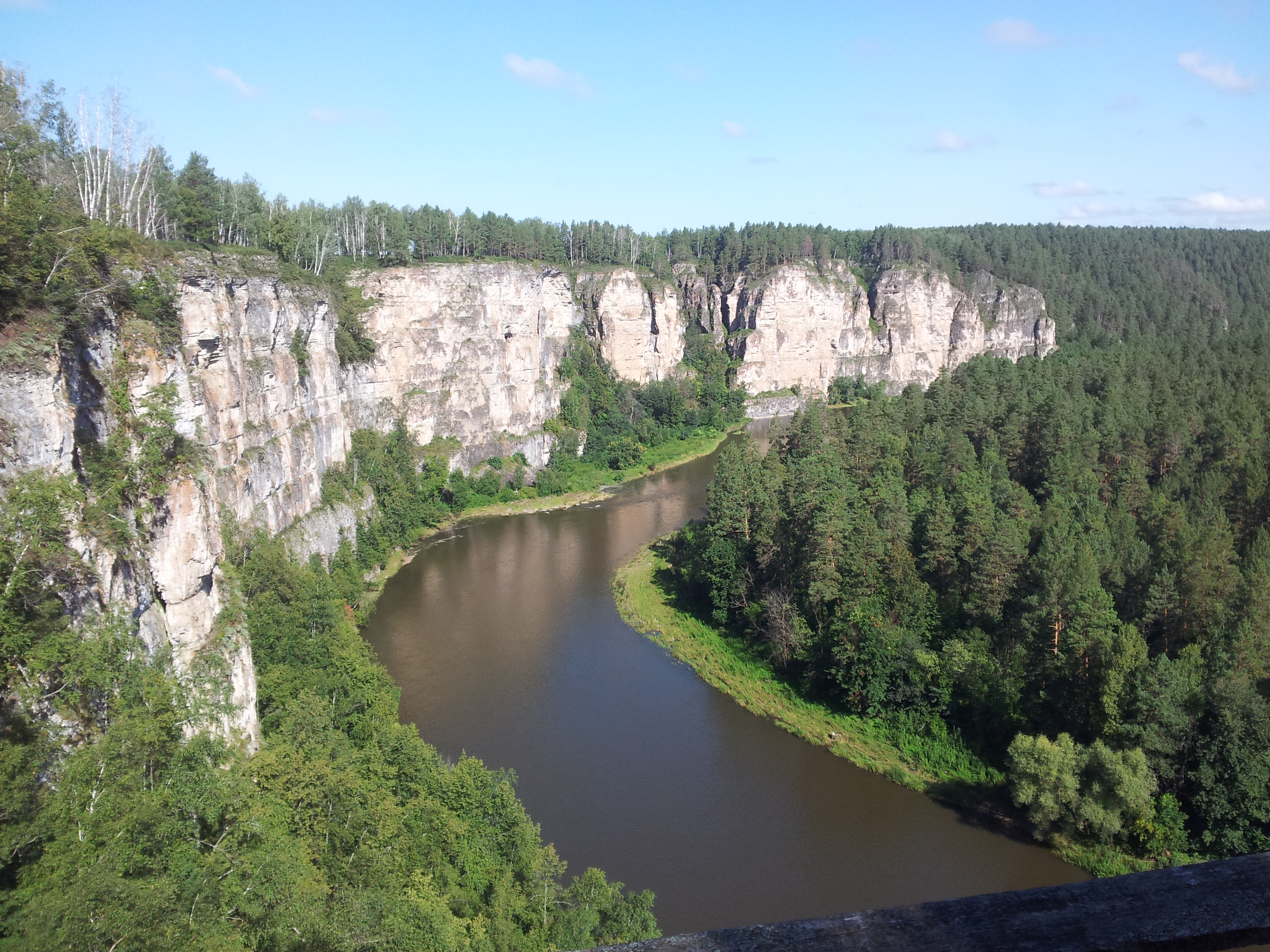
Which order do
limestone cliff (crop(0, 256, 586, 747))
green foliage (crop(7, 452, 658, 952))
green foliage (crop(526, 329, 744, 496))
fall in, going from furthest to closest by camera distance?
green foliage (crop(526, 329, 744, 496)) < limestone cliff (crop(0, 256, 586, 747)) < green foliage (crop(7, 452, 658, 952))

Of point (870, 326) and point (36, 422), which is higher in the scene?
point (870, 326)

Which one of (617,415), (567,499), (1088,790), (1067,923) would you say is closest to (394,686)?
(1088,790)

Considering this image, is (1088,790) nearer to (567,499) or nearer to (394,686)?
(394,686)

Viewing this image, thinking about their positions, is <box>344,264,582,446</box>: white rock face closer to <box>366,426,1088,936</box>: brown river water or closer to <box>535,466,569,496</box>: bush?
<box>535,466,569,496</box>: bush

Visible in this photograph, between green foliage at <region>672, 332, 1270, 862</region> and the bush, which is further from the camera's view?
the bush

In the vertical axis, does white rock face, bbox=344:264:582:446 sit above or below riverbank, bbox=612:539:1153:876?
above

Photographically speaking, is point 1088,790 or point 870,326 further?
point 870,326

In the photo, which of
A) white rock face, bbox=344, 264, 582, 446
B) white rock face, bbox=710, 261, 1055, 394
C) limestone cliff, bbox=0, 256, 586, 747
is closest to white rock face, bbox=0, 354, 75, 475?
limestone cliff, bbox=0, 256, 586, 747

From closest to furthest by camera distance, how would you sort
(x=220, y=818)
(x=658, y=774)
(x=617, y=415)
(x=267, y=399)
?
(x=220, y=818) < (x=658, y=774) < (x=267, y=399) < (x=617, y=415)
